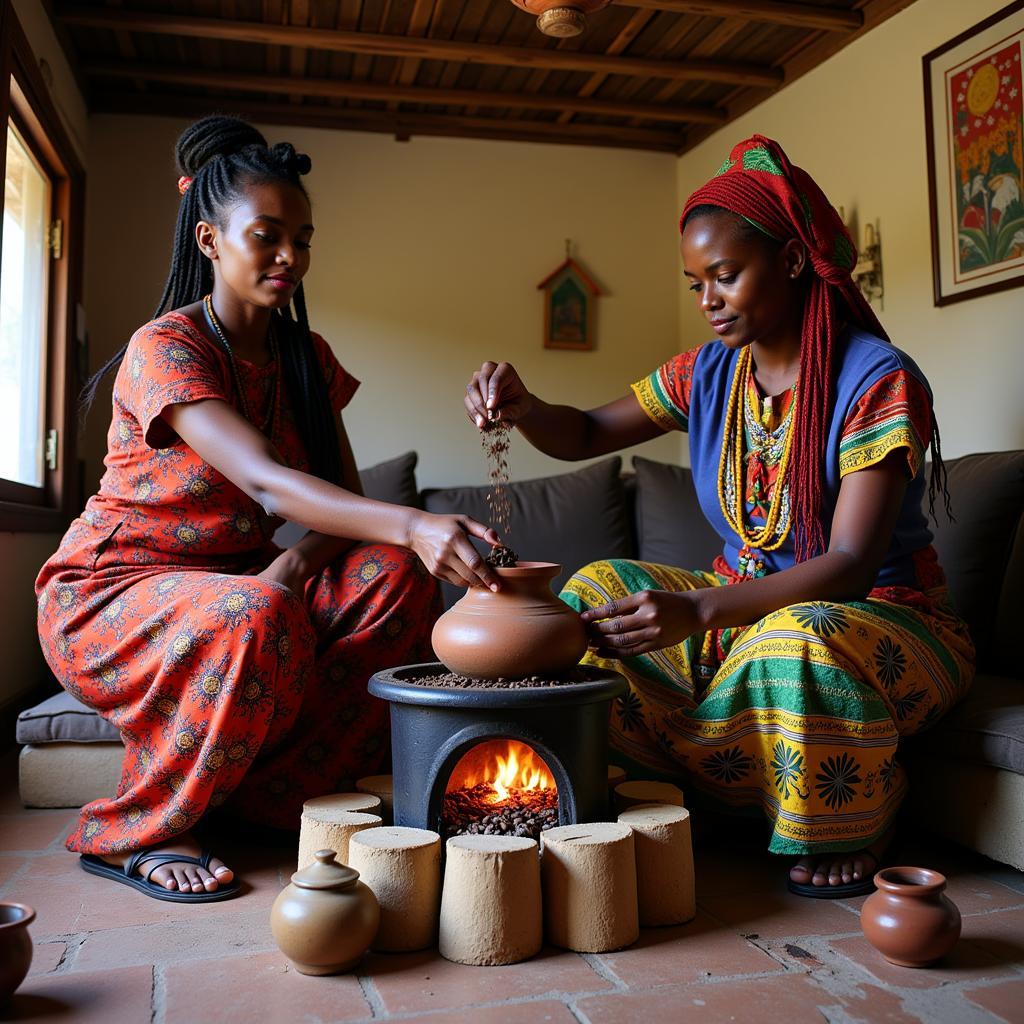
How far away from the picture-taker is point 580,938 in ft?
5.38

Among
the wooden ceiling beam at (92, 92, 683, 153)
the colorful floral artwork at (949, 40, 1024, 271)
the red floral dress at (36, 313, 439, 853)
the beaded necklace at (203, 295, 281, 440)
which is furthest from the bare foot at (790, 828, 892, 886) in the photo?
the wooden ceiling beam at (92, 92, 683, 153)

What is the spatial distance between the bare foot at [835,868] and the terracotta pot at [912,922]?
0.99 feet

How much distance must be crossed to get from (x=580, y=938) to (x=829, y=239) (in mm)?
1478

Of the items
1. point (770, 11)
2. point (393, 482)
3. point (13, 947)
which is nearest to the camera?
point (13, 947)

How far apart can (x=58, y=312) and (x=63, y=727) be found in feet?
7.03

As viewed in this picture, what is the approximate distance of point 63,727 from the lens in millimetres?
2533

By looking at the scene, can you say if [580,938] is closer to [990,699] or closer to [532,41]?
[990,699]

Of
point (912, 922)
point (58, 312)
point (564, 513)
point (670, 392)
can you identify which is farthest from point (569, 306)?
point (912, 922)

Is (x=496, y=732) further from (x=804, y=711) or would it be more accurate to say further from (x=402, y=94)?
(x=402, y=94)

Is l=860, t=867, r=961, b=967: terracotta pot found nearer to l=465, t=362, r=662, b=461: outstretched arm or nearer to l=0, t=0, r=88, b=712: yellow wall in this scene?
l=465, t=362, r=662, b=461: outstretched arm

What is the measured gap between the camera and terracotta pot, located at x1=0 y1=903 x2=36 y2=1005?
1374mm

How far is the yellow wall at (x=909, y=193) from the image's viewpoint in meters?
3.33

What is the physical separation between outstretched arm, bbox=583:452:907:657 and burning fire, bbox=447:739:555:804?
325 millimetres

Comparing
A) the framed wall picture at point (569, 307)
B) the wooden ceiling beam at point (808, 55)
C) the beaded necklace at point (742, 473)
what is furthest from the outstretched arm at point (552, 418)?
the framed wall picture at point (569, 307)
